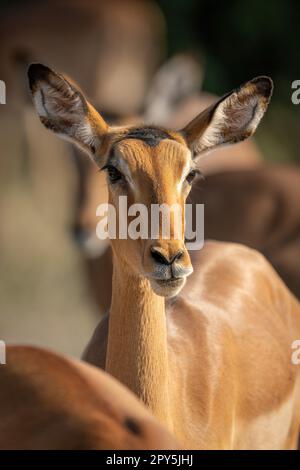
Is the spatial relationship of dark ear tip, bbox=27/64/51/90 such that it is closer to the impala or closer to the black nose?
the black nose

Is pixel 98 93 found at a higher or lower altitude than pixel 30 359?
higher

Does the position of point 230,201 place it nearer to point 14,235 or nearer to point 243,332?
point 243,332

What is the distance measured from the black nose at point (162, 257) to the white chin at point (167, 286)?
6cm

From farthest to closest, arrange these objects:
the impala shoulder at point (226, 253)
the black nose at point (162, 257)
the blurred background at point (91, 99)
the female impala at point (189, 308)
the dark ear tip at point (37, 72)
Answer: the blurred background at point (91, 99) < the impala shoulder at point (226, 253) < the dark ear tip at point (37, 72) < the female impala at point (189, 308) < the black nose at point (162, 257)

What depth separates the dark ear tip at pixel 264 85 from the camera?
4.18 metres

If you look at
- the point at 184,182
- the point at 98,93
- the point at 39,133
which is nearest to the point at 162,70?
the point at 98,93

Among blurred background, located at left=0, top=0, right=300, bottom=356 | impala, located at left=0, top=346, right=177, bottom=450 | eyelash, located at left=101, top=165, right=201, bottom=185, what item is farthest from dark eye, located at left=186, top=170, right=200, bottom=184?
blurred background, located at left=0, top=0, right=300, bottom=356

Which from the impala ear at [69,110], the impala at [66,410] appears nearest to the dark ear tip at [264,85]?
the impala ear at [69,110]

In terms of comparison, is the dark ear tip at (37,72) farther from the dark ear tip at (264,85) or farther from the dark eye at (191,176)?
the dark ear tip at (264,85)

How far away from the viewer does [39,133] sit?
521 inches

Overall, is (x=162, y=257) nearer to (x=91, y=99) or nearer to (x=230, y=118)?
(x=230, y=118)

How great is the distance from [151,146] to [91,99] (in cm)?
514

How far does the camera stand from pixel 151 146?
12.7 ft

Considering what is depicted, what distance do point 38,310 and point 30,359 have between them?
24.3ft
